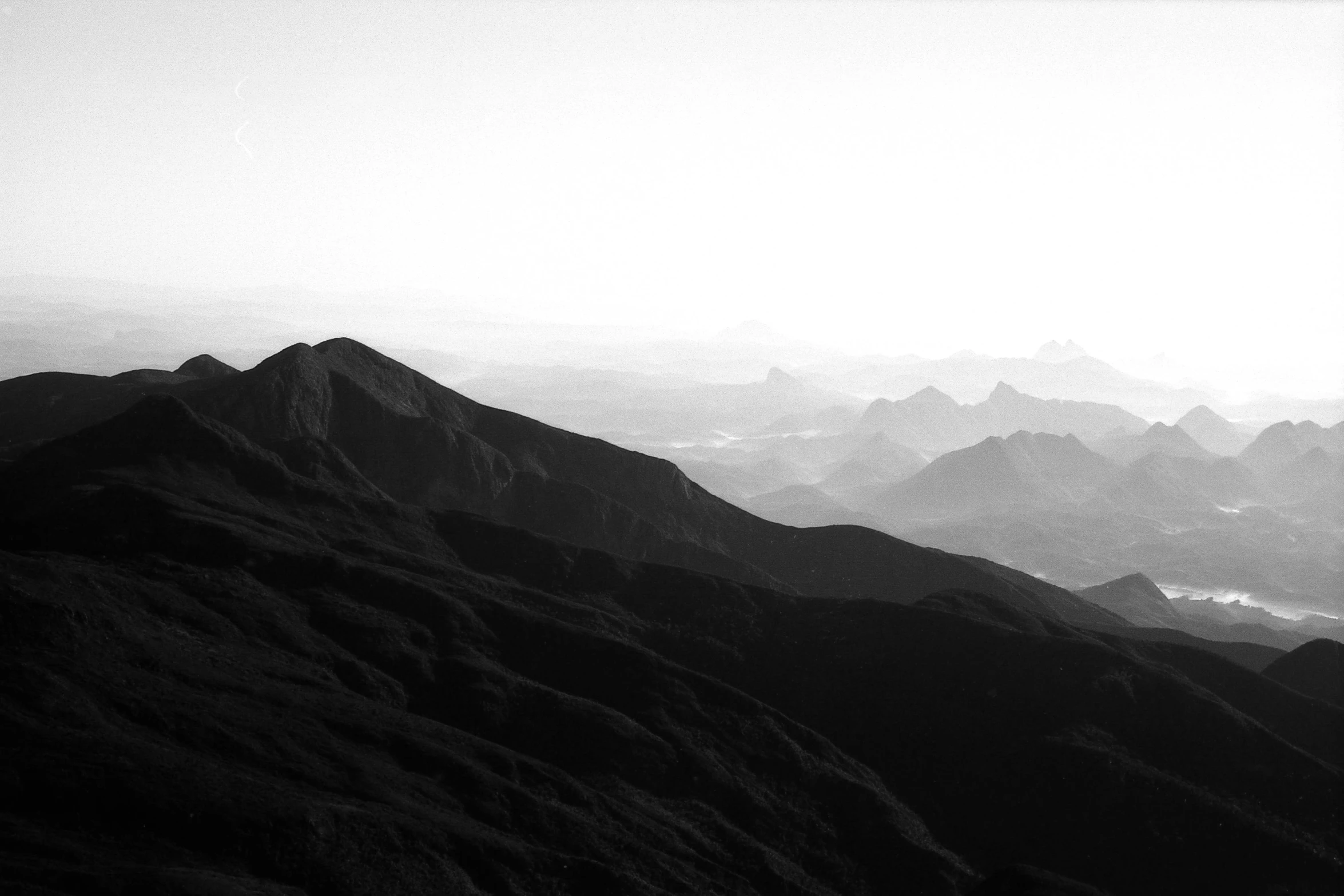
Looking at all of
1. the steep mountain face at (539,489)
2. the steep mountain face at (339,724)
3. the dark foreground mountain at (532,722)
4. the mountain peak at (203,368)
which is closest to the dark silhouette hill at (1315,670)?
the dark foreground mountain at (532,722)

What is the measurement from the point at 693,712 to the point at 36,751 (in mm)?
48739

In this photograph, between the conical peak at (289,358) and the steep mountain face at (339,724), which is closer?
the steep mountain face at (339,724)

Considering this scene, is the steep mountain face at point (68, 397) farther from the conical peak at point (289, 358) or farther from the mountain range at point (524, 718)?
the conical peak at point (289, 358)

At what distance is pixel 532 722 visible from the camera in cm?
8400

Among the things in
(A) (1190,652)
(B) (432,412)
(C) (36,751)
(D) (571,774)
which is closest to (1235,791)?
(A) (1190,652)

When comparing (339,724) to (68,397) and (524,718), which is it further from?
(68,397)

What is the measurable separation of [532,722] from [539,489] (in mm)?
72730

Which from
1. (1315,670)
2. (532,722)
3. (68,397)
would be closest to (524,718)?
(532,722)

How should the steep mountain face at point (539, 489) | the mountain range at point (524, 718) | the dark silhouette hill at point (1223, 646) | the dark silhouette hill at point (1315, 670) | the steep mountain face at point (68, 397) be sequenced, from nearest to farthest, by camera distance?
1. the mountain range at point (524, 718)
2. the dark silhouette hill at point (1315, 670)
3. the steep mountain face at point (68, 397)
4. the dark silhouette hill at point (1223, 646)
5. the steep mountain face at point (539, 489)

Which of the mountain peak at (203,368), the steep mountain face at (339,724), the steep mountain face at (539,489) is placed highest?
the mountain peak at (203,368)

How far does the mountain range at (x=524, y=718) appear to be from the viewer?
190 feet

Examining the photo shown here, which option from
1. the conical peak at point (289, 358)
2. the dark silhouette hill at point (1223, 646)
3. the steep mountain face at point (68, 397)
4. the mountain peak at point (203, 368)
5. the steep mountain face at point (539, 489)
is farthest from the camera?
the mountain peak at point (203, 368)

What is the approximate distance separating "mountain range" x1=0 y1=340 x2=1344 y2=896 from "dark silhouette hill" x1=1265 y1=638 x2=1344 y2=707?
596 inches

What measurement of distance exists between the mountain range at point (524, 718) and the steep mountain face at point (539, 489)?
5.09 metres
